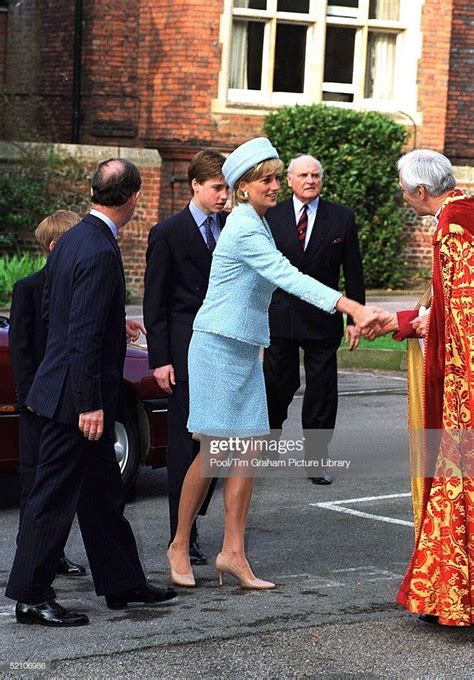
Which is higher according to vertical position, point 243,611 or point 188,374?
point 188,374

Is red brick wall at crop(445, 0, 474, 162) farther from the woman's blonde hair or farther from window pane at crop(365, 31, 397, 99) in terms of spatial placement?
the woman's blonde hair

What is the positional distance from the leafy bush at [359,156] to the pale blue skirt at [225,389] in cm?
1337

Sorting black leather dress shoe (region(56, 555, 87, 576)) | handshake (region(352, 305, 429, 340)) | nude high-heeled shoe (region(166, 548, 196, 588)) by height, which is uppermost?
handshake (region(352, 305, 429, 340))

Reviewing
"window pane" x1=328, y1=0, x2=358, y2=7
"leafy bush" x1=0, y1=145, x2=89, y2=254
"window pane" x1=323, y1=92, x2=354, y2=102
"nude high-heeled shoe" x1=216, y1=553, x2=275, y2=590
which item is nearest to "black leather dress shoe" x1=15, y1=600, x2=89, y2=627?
"nude high-heeled shoe" x1=216, y1=553, x2=275, y2=590

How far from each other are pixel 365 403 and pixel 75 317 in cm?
754

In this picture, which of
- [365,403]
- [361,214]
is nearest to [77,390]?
[365,403]

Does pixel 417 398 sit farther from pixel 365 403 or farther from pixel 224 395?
pixel 365 403

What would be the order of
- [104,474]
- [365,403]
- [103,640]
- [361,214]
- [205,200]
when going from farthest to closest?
[361,214] < [365,403] < [205,200] < [104,474] < [103,640]

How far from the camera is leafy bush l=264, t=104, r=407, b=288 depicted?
66.1 ft

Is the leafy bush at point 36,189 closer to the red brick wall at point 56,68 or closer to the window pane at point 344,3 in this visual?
the red brick wall at point 56,68

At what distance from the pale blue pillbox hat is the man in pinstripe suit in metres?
0.59

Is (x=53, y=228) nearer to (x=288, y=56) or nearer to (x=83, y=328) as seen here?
(x=83, y=328)

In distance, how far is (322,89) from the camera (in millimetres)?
21328

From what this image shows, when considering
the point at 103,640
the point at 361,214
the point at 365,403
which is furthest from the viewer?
the point at 361,214
